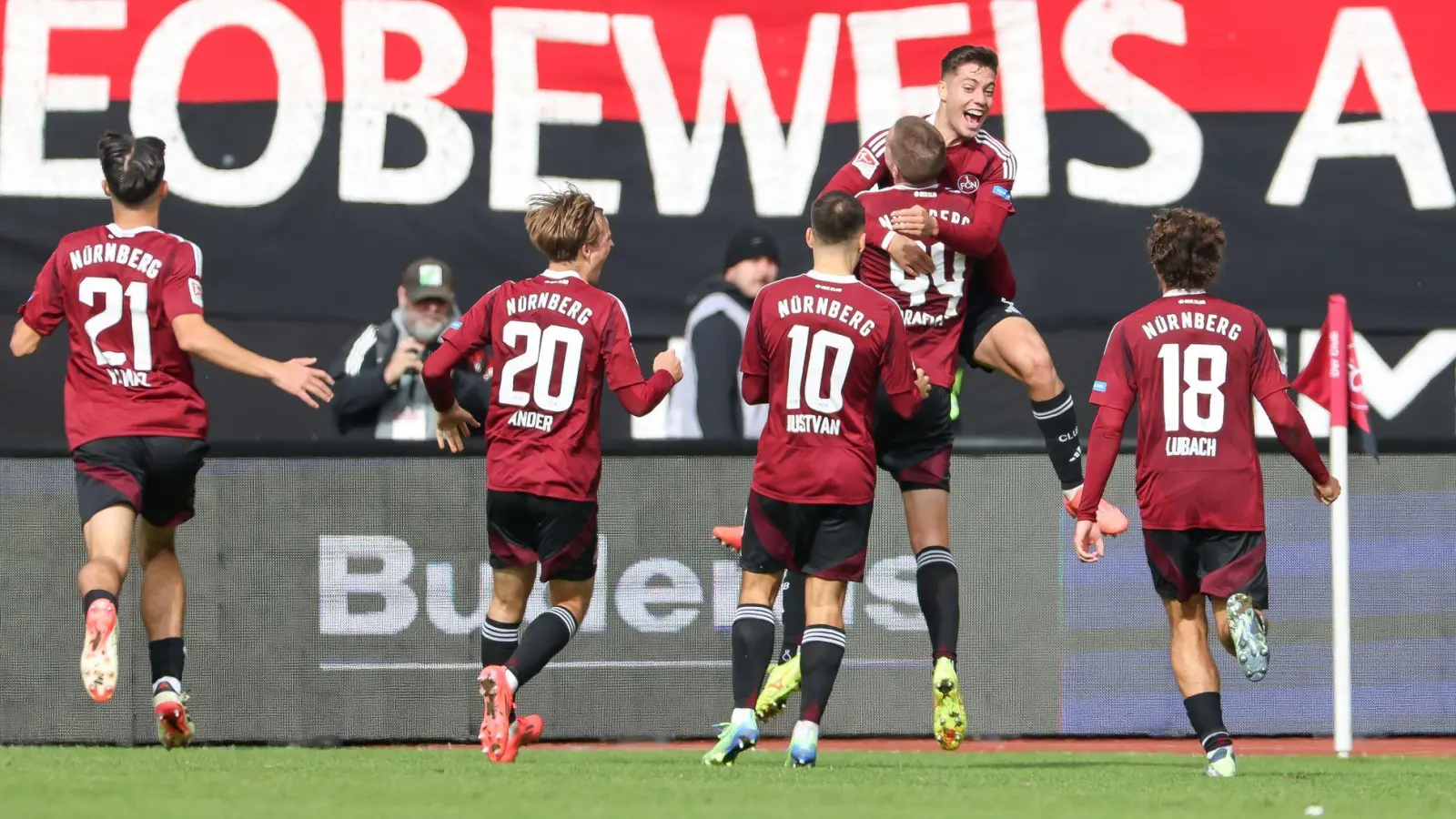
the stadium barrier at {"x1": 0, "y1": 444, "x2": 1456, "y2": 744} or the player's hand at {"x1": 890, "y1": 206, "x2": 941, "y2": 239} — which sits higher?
the player's hand at {"x1": 890, "y1": 206, "x2": 941, "y2": 239}

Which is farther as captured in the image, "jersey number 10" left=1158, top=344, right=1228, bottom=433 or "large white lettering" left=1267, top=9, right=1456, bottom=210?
"large white lettering" left=1267, top=9, right=1456, bottom=210

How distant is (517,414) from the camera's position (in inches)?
300

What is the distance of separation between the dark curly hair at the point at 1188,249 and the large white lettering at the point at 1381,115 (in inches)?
209

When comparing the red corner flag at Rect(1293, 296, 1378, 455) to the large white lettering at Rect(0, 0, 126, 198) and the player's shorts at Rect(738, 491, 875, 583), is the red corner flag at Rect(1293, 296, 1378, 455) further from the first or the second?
the large white lettering at Rect(0, 0, 126, 198)

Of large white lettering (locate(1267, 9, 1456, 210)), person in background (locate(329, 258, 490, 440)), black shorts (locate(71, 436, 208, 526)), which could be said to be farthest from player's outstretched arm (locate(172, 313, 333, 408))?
large white lettering (locate(1267, 9, 1456, 210))

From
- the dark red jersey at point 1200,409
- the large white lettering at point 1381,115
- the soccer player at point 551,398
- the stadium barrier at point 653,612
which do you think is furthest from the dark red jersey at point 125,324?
the large white lettering at point 1381,115

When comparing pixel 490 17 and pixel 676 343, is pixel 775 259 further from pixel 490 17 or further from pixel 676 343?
pixel 490 17

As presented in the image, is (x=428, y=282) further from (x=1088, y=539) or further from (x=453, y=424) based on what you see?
(x=1088, y=539)

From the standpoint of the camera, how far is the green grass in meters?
5.76

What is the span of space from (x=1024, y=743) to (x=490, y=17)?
5.39 meters

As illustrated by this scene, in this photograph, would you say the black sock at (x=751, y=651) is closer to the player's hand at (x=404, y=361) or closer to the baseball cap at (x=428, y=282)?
the player's hand at (x=404, y=361)

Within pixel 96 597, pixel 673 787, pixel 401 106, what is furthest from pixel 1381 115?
pixel 96 597

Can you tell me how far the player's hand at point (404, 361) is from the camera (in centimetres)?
984

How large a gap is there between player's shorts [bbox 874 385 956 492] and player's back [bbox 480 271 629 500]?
99 cm
